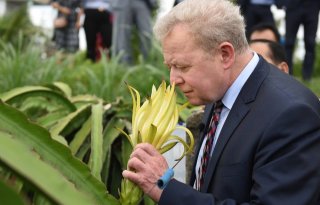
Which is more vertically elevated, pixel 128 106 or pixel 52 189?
pixel 52 189

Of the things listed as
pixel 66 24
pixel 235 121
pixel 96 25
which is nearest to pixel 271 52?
pixel 235 121

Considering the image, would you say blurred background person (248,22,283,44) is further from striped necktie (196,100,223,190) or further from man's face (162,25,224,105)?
man's face (162,25,224,105)

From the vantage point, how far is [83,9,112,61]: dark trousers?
938 cm

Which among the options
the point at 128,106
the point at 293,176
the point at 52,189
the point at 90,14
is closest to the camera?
the point at 52,189

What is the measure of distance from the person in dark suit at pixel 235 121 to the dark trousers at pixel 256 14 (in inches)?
204

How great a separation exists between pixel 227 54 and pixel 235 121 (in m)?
0.25

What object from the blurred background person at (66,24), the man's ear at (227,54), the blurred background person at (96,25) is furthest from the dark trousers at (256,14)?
the man's ear at (227,54)

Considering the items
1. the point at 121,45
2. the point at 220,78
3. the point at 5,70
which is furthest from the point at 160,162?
the point at 121,45

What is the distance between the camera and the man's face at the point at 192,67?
2.53 metres

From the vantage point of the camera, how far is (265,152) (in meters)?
2.36

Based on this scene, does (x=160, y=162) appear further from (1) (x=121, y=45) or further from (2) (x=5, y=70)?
(1) (x=121, y=45)

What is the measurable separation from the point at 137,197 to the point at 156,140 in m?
0.22

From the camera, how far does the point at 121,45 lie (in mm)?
8133

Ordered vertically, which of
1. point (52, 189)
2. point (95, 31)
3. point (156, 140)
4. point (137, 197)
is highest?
point (52, 189)
